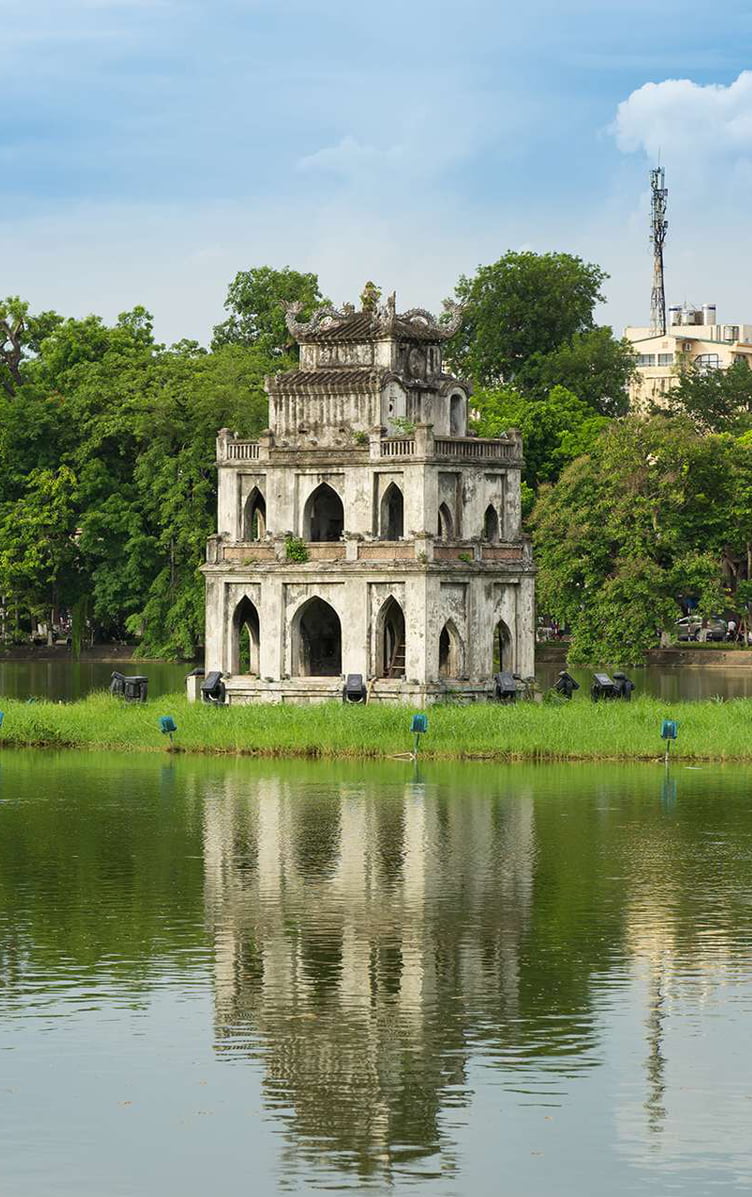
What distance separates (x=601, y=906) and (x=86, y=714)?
29.6m

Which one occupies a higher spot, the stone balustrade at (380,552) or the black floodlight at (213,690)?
the stone balustrade at (380,552)

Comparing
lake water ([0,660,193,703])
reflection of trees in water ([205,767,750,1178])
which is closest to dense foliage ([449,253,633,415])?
lake water ([0,660,193,703])

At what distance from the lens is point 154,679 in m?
92.8

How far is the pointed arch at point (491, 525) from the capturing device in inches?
2645

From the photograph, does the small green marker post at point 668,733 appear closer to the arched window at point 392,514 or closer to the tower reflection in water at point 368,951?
the tower reflection in water at point 368,951

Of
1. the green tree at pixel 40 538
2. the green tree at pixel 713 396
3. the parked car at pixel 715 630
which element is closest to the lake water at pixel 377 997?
the green tree at pixel 40 538

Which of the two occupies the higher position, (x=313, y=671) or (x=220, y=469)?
(x=220, y=469)

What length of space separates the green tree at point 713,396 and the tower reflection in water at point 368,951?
9466 centimetres

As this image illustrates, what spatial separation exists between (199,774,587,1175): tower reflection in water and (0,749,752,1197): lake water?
0.06 m

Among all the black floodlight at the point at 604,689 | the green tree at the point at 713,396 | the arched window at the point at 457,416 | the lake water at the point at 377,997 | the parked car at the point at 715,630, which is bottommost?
the lake water at the point at 377,997

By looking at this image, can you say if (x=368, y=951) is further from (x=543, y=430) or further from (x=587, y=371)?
(x=587, y=371)

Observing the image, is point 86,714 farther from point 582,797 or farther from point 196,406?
point 196,406

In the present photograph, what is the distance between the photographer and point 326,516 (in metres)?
70.2

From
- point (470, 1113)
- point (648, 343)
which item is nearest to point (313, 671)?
point (470, 1113)
